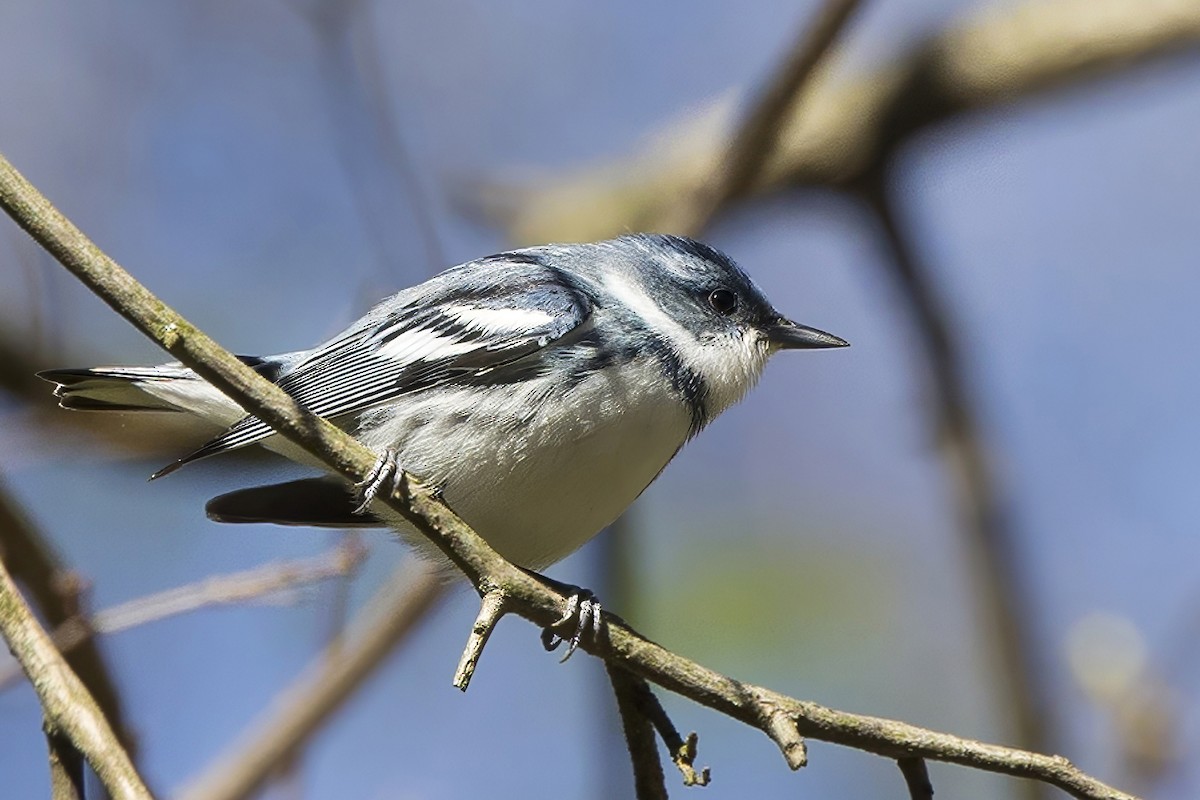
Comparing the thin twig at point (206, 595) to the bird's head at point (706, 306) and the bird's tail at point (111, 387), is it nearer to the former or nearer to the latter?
the bird's tail at point (111, 387)

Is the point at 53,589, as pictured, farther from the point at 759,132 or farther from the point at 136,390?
the point at 759,132

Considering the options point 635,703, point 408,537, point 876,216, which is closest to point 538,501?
point 408,537

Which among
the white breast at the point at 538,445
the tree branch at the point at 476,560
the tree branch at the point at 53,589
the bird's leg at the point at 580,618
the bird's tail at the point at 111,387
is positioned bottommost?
the tree branch at the point at 53,589

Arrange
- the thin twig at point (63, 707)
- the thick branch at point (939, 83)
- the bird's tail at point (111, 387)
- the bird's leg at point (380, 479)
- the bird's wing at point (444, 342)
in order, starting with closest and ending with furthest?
the thin twig at point (63, 707) < the bird's leg at point (380, 479) < the bird's tail at point (111, 387) < the bird's wing at point (444, 342) < the thick branch at point (939, 83)

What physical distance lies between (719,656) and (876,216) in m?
1.85

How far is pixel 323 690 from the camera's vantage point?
321cm

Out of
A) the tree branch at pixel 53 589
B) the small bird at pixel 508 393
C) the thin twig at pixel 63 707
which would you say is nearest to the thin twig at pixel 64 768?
the thin twig at pixel 63 707

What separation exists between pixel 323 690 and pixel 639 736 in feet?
3.97

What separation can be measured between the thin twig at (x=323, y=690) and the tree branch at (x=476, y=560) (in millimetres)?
1128

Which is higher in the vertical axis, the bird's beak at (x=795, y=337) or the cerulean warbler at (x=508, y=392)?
the bird's beak at (x=795, y=337)

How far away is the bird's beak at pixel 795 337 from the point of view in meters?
3.34

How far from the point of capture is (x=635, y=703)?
2338 mm

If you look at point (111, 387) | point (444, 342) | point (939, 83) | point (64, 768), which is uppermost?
point (939, 83)

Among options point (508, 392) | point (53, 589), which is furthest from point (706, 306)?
point (53, 589)
